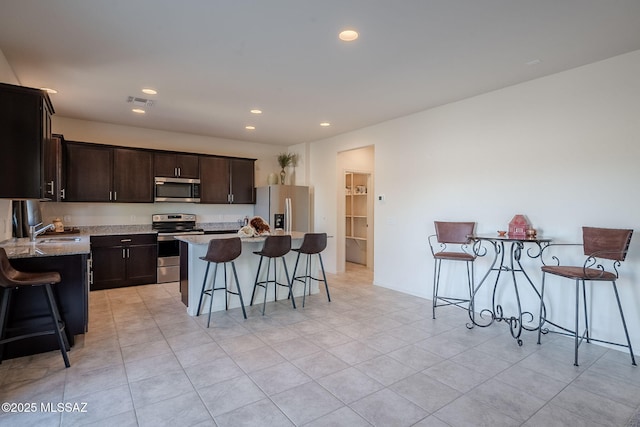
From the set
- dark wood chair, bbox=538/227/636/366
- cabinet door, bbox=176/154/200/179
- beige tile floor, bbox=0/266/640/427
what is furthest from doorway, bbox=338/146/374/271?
dark wood chair, bbox=538/227/636/366

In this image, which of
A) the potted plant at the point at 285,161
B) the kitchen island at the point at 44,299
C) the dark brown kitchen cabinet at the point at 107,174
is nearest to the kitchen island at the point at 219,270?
the kitchen island at the point at 44,299

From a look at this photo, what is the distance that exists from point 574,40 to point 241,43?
9.35 ft

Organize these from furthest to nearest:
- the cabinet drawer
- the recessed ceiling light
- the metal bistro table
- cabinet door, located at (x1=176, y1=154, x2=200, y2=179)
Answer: cabinet door, located at (x1=176, y1=154, x2=200, y2=179), the cabinet drawer, the metal bistro table, the recessed ceiling light

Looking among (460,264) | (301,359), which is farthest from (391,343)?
(460,264)

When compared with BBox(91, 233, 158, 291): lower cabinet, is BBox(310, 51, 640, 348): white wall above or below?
above

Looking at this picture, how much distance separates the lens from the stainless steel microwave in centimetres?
593

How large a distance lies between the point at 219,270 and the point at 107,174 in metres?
2.90

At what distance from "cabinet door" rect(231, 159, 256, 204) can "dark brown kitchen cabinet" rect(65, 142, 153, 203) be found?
153cm

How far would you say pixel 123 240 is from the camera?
5.34 metres

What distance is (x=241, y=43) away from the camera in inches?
114

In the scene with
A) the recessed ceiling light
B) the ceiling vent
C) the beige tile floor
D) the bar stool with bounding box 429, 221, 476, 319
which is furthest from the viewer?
the ceiling vent

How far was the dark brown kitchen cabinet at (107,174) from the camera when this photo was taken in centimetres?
523

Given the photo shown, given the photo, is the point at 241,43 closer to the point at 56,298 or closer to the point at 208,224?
the point at 56,298

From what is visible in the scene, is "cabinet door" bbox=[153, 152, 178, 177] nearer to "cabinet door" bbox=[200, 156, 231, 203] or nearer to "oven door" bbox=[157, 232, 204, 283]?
"cabinet door" bbox=[200, 156, 231, 203]
